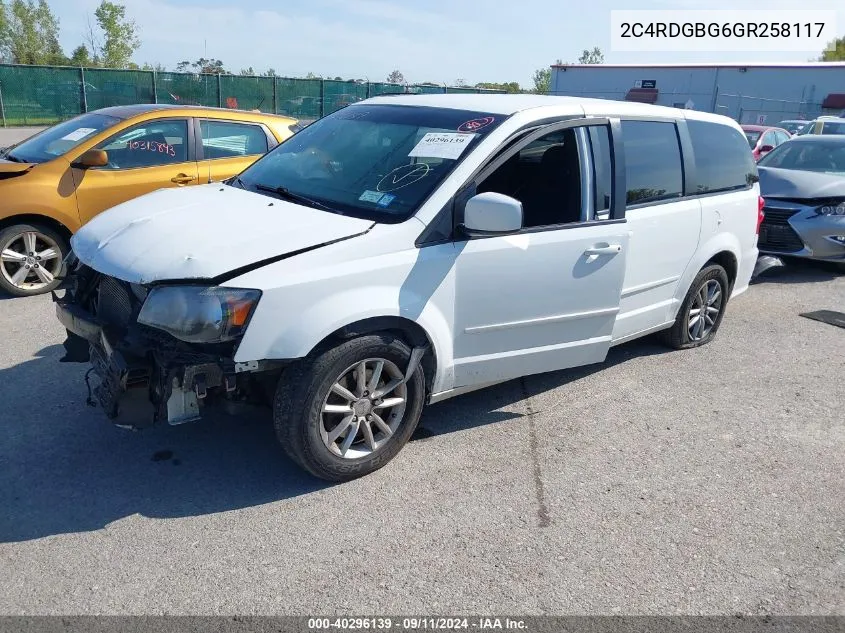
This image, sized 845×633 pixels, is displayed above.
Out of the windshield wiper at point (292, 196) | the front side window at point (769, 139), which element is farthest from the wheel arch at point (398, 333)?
the front side window at point (769, 139)

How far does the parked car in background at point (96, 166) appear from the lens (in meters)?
6.31

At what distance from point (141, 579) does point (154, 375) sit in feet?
2.88

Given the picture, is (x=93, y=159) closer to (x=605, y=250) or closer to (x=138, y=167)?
(x=138, y=167)

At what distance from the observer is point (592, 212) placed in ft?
14.3

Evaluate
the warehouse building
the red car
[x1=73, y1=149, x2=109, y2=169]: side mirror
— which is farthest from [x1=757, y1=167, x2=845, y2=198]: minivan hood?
the warehouse building

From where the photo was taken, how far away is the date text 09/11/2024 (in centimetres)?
273

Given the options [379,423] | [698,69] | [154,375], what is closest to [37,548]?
[154,375]

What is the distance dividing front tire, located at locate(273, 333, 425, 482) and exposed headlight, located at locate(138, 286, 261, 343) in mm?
357

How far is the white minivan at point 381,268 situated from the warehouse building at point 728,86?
33.7 metres

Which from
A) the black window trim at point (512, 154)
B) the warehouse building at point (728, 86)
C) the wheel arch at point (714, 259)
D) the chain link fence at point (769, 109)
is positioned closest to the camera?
the black window trim at point (512, 154)

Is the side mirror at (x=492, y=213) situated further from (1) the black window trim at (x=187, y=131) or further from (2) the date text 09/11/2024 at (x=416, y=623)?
(1) the black window trim at (x=187, y=131)

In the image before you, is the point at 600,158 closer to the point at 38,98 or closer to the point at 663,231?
the point at 663,231

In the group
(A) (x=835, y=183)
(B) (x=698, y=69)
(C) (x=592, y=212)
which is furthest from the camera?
(B) (x=698, y=69)

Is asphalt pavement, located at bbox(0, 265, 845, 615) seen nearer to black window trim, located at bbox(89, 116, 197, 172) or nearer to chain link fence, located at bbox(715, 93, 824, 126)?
black window trim, located at bbox(89, 116, 197, 172)
